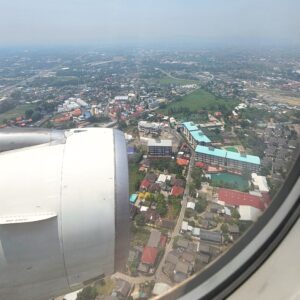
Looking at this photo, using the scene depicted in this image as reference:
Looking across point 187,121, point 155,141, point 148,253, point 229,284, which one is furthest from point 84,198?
point 187,121

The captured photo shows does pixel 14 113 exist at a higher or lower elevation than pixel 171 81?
higher

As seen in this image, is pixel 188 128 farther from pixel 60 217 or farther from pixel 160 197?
pixel 60 217

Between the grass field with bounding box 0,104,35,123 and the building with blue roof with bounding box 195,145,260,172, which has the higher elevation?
the grass field with bounding box 0,104,35,123

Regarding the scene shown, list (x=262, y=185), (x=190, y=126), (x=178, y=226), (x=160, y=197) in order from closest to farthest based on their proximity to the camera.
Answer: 1. (x=262, y=185)
2. (x=178, y=226)
3. (x=160, y=197)
4. (x=190, y=126)

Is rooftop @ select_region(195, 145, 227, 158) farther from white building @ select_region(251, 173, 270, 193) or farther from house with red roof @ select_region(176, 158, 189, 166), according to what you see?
white building @ select_region(251, 173, 270, 193)

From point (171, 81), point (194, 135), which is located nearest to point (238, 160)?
point (194, 135)

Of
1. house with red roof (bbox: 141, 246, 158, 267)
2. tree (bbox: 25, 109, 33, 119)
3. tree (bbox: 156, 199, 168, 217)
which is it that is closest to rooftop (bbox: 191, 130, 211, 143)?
tree (bbox: 156, 199, 168, 217)

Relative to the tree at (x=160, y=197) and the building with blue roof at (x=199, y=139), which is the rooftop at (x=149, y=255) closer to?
the tree at (x=160, y=197)
